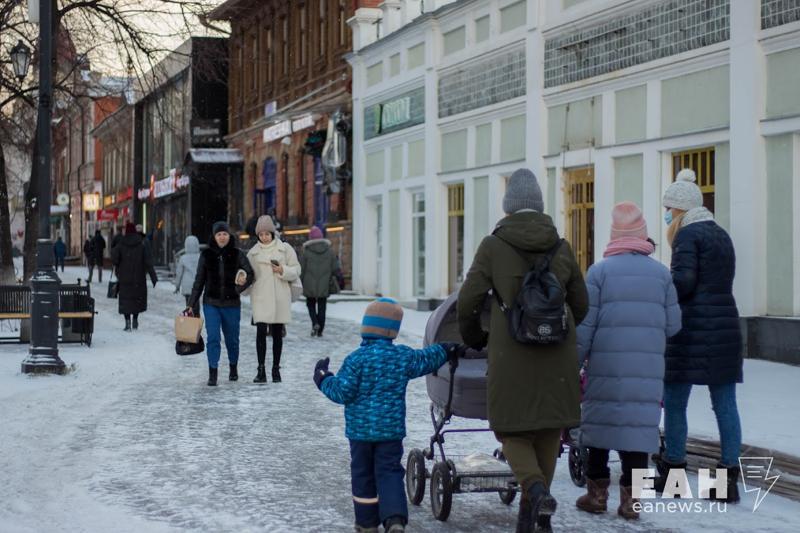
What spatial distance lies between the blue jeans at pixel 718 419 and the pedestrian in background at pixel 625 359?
76 cm

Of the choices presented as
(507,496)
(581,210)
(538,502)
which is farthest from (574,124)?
(538,502)

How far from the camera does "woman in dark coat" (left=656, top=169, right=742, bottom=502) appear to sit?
785 cm

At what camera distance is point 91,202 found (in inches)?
3317

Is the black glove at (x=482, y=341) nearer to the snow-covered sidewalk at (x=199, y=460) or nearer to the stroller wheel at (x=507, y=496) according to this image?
the snow-covered sidewalk at (x=199, y=460)

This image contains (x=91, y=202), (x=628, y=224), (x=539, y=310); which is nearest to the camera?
(x=539, y=310)

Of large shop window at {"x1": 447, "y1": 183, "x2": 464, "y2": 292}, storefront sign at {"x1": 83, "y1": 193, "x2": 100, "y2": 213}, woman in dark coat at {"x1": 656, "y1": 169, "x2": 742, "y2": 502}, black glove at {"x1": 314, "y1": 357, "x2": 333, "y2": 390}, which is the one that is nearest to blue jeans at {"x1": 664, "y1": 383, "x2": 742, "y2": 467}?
woman in dark coat at {"x1": 656, "y1": 169, "x2": 742, "y2": 502}

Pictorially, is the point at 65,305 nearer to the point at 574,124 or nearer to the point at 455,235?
the point at 574,124

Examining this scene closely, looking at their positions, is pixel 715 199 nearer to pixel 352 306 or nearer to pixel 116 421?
pixel 116 421

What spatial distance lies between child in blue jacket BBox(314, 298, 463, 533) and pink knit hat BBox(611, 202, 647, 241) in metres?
1.51

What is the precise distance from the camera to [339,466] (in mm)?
8961

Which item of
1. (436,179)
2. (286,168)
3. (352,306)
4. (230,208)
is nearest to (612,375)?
(436,179)

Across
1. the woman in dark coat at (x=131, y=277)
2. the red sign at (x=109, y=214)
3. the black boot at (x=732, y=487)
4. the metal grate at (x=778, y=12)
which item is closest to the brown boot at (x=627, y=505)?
the black boot at (x=732, y=487)

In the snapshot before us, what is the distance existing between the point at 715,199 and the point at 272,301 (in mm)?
6388

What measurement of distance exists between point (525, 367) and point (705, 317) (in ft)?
6.01
